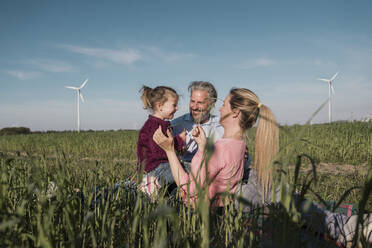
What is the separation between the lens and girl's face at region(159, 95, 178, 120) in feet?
13.2

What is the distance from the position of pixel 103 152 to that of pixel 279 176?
1132 cm

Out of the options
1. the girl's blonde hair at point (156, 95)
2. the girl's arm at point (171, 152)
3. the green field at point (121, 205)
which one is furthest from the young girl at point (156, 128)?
the girl's arm at point (171, 152)

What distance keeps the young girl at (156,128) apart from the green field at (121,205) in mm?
369

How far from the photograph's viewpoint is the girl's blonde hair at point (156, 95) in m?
4.08

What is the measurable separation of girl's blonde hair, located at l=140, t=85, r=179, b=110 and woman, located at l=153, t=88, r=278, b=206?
5.38 ft

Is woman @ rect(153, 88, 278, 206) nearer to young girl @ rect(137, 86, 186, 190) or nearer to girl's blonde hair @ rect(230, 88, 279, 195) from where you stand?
girl's blonde hair @ rect(230, 88, 279, 195)

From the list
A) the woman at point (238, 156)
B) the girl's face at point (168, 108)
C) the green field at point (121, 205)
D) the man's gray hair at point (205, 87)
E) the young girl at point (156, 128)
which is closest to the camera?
the green field at point (121, 205)

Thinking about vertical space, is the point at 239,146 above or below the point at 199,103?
below

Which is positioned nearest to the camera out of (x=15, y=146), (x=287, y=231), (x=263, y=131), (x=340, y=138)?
(x=287, y=231)

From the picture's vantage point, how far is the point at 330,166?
7293mm

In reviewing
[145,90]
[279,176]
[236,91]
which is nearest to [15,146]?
[145,90]

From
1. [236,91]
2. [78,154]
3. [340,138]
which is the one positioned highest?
[236,91]

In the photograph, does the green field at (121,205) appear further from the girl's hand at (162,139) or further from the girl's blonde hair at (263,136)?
the girl's hand at (162,139)

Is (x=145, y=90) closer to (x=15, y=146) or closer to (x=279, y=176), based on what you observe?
(x=279, y=176)
